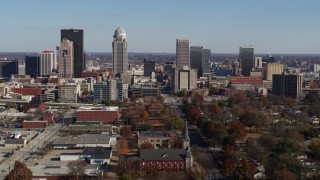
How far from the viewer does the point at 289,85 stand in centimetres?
4994

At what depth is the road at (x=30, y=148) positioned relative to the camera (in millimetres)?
22025

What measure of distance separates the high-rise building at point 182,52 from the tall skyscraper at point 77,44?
996 cm

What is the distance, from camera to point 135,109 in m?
38.1

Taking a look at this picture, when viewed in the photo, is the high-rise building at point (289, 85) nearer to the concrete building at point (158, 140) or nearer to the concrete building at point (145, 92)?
the concrete building at point (145, 92)

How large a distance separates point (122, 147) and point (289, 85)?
1086 inches

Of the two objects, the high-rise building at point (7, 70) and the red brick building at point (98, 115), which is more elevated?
the high-rise building at point (7, 70)

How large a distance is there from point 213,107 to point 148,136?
1174 cm

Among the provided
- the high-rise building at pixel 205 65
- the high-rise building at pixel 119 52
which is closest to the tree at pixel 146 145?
the high-rise building at pixel 119 52

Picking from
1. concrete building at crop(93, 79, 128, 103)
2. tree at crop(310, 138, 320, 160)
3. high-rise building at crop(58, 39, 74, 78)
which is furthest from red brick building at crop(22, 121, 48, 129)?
high-rise building at crop(58, 39, 74, 78)

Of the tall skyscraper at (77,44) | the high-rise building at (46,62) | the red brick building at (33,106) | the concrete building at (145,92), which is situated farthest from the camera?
the high-rise building at (46,62)

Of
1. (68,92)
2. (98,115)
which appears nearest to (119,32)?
(68,92)

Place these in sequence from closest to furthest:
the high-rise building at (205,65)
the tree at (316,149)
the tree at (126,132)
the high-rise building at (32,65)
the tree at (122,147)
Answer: the tree at (316,149), the tree at (122,147), the tree at (126,132), the high-rise building at (32,65), the high-rise building at (205,65)

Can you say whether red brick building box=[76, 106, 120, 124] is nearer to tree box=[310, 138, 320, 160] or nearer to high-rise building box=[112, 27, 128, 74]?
tree box=[310, 138, 320, 160]

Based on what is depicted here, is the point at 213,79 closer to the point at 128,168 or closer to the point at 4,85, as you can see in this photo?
the point at 4,85
